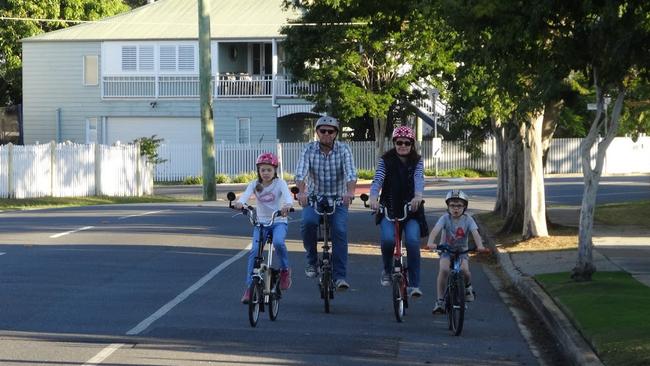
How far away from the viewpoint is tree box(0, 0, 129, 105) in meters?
61.5

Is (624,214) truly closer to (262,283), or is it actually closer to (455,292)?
(455,292)

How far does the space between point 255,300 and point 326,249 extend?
4.24 ft

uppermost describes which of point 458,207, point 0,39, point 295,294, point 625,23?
point 0,39

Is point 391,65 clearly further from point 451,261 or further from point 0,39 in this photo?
point 451,261

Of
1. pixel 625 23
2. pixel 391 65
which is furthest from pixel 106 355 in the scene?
pixel 391 65

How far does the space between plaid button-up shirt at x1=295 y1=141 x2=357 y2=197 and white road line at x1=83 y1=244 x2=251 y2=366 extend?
2.01 metres

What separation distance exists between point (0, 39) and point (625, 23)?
174 ft

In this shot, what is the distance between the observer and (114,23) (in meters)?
58.0

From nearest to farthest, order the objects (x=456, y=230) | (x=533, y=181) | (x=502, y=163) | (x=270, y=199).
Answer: (x=456, y=230)
(x=270, y=199)
(x=533, y=181)
(x=502, y=163)

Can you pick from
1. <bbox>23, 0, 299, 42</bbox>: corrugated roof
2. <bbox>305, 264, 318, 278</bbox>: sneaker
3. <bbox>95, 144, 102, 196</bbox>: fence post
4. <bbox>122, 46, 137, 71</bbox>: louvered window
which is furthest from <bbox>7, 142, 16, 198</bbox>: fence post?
<bbox>305, 264, 318, 278</bbox>: sneaker

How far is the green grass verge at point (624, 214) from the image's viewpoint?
86.5ft

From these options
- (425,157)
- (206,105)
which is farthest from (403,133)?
(425,157)

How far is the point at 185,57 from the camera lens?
56188 millimetres

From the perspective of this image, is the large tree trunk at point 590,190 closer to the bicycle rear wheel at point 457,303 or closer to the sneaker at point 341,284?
the sneaker at point 341,284
